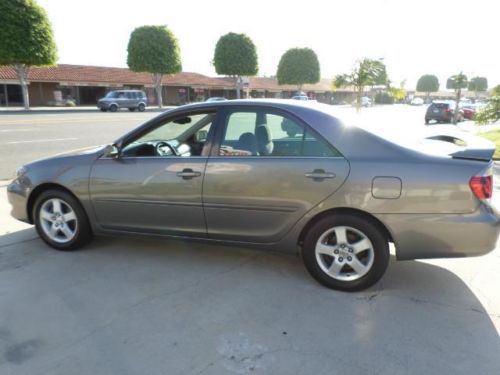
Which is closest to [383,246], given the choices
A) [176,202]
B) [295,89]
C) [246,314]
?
[246,314]

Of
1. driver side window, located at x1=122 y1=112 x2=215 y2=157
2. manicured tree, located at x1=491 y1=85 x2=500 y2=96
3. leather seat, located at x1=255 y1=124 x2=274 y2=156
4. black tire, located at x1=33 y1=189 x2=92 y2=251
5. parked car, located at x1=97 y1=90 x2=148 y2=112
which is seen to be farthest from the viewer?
parked car, located at x1=97 y1=90 x2=148 y2=112

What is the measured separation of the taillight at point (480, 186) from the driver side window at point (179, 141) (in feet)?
7.20

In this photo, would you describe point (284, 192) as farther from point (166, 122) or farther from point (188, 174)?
point (166, 122)

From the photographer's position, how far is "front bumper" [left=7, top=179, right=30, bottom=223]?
411cm

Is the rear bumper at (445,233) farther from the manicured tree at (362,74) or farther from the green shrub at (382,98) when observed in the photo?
the green shrub at (382,98)

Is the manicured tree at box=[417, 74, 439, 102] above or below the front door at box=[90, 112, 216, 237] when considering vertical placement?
above

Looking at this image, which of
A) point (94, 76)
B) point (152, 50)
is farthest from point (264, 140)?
point (94, 76)

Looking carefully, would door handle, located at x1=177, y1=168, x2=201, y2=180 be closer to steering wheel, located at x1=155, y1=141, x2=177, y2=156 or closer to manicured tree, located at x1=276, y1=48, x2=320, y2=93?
steering wheel, located at x1=155, y1=141, x2=177, y2=156

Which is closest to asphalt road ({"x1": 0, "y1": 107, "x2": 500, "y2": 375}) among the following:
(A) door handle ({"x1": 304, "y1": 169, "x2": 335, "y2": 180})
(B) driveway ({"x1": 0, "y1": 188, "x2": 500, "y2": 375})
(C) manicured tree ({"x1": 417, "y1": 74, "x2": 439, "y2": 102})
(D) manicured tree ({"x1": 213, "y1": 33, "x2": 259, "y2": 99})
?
(B) driveway ({"x1": 0, "y1": 188, "x2": 500, "y2": 375})

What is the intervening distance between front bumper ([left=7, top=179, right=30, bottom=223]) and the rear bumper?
11.5 ft

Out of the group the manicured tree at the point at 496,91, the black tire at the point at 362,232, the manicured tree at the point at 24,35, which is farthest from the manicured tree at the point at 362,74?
the manicured tree at the point at 24,35

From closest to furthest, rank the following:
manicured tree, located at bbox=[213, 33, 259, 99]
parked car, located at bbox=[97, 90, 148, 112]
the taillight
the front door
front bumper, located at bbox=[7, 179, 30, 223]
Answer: the taillight < the front door < front bumper, located at bbox=[7, 179, 30, 223] < parked car, located at bbox=[97, 90, 148, 112] < manicured tree, located at bbox=[213, 33, 259, 99]

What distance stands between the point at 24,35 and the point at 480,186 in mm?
33009

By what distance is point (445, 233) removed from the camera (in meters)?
3.02
